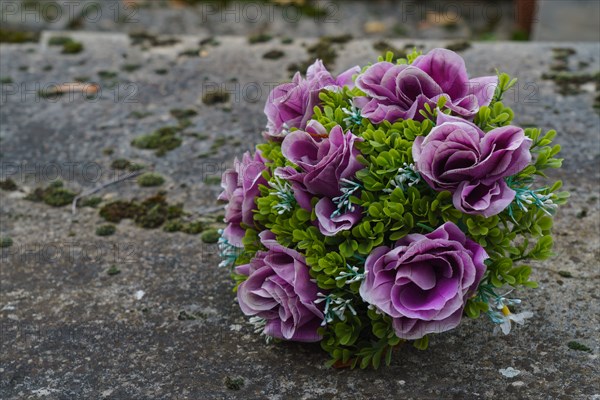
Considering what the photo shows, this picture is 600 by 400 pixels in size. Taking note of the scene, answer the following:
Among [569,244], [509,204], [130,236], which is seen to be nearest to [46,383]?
[130,236]

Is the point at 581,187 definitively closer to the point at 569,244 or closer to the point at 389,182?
the point at 569,244

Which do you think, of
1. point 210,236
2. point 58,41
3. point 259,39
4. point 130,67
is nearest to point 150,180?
point 210,236

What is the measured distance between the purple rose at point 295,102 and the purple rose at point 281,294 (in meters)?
0.38

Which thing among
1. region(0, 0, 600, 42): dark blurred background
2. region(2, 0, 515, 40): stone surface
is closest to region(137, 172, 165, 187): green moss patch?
region(0, 0, 600, 42): dark blurred background

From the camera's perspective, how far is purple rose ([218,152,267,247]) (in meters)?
2.70

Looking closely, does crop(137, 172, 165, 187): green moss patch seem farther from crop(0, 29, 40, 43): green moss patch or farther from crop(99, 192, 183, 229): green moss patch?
crop(0, 29, 40, 43): green moss patch

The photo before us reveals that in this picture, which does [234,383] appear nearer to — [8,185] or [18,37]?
[8,185]

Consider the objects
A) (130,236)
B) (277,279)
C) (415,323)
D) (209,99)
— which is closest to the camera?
(415,323)

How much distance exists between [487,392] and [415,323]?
1.08 feet

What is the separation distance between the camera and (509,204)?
7.89 ft

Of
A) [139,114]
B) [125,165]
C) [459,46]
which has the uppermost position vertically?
[459,46]

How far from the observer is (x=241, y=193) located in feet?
8.98

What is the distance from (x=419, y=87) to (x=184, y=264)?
4.13ft

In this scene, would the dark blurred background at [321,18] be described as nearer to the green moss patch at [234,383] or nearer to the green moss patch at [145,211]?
the green moss patch at [145,211]
